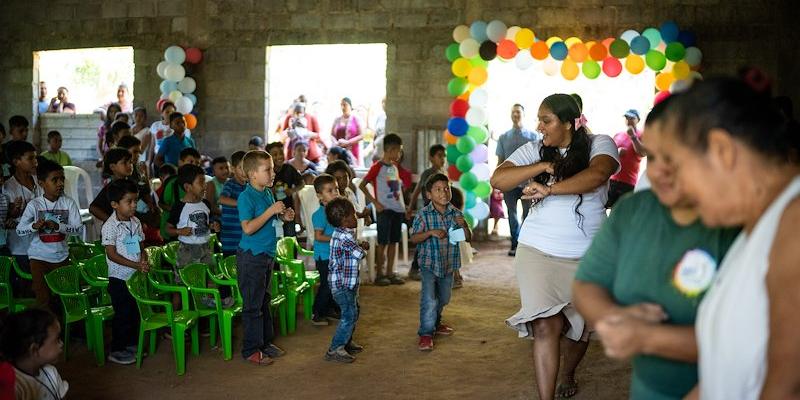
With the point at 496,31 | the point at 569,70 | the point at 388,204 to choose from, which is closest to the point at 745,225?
the point at 388,204

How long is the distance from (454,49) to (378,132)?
2.97 meters

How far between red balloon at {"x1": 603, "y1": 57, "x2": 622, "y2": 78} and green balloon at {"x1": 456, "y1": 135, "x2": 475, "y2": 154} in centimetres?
176

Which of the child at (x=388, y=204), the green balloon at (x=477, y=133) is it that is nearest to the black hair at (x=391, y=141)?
the child at (x=388, y=204)

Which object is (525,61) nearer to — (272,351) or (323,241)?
(323,241)

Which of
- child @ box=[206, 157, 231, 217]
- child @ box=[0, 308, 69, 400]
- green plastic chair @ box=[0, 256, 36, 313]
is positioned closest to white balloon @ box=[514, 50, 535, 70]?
child @ box=[206, 157, 231, 217]

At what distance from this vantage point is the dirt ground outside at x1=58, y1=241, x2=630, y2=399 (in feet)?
15.5

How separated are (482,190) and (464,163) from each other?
0.39 meters

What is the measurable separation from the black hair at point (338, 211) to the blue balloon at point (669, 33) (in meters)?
5.79

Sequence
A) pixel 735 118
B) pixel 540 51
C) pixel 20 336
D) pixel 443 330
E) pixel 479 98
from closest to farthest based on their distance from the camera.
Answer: pixel 735 118
pixel 20 336
pixel 443 330
pixel 540 51
pixel 479 98

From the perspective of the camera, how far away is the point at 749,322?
1606mm

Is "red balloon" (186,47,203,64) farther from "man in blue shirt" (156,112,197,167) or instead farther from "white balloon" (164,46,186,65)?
"man in blue shirt" (156,112,197,167)

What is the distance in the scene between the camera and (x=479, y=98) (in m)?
9.89

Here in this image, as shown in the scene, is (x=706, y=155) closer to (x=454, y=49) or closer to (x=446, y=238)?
(x=446, y=238)

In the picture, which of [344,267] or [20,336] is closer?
[20,336]
